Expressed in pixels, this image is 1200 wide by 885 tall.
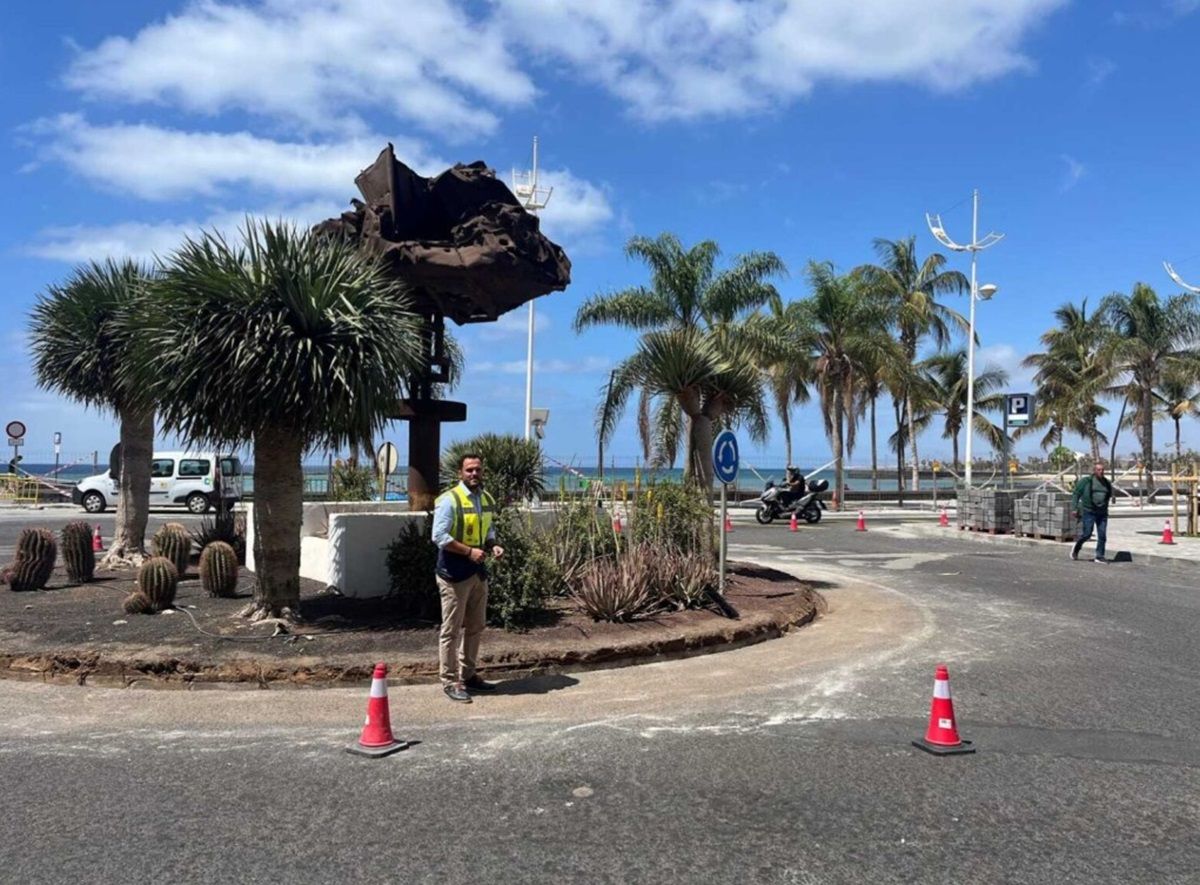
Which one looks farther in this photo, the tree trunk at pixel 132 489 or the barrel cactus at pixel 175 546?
the tree trunk at pixel 132 489

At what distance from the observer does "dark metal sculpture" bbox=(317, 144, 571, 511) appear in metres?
10.4

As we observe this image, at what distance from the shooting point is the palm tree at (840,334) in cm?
3425

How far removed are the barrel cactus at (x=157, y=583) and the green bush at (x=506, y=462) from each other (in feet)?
22.5

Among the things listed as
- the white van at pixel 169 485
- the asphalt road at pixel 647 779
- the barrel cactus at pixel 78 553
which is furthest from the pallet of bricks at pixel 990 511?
the white van at pixel 169 485

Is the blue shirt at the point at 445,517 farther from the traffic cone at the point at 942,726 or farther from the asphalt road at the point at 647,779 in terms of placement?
the traffic cone at the point at 942,726

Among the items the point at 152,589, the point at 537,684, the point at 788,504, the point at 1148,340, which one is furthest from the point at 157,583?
the point at 1148,340

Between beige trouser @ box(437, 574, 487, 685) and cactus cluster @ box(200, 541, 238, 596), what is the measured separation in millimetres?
4626

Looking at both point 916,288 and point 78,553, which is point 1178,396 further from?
point 78,553

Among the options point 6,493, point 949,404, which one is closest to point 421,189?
point 6,493

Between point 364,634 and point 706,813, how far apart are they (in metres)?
4.82

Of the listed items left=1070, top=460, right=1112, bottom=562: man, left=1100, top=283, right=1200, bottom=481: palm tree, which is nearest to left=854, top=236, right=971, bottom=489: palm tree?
left=1100, top=283, right=1200, bottom=481: palm tree

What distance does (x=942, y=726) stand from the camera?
567 centimetres

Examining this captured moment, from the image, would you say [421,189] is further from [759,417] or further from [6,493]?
[6,493]

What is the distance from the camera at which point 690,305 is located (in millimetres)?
20734
